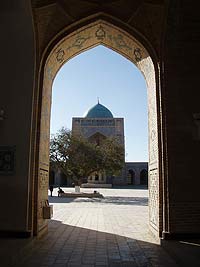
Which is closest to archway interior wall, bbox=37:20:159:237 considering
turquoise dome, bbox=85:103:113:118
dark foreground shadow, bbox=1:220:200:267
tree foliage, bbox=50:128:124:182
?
dark foreground shadow, bbox=1:220:200:267

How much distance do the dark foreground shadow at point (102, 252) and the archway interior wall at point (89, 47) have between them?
62 cm

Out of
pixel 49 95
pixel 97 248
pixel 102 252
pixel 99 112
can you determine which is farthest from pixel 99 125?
pixel 102 252

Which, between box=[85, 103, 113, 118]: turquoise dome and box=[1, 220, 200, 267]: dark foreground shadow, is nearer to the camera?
box=[1, 220, 200, 267]: dark foreground shadow

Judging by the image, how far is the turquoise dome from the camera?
1494 inches

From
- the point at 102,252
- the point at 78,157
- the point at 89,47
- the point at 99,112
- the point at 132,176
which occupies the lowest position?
the point at 102,252

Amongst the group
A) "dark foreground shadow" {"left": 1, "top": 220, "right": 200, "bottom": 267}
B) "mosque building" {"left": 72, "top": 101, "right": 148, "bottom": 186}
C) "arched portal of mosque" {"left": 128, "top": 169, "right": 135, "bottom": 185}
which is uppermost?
"mosque building" {"left": 72, "top": 101, "right": 148, "bottom": 186}

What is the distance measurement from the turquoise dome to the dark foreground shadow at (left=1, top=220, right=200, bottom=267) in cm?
3135

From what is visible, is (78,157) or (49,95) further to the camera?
(78,157)

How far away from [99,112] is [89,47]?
97.7ft

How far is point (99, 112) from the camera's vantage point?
38.2 m

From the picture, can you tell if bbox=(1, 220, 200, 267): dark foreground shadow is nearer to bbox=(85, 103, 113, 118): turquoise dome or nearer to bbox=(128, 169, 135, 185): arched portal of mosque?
bbox=(85, 103, 113, 118): turquoise dome

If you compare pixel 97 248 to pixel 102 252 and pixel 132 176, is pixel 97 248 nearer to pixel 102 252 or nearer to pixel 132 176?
pixel 102 252

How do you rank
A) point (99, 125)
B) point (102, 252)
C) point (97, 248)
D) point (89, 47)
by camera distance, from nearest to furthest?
1. point (102, 252)
2. point (97, 248)
3. point (89, 47)
4. point (99, 125)

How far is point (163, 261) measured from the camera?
4781 millimetres
